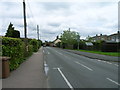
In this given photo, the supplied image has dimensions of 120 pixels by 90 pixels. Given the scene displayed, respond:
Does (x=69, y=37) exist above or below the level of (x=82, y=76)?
above

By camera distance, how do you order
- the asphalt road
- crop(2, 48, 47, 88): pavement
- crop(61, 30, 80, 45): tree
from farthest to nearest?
crop(61, 30, 80, 45): tree → the asphalt road → crop(2, 48, 47, 88): pavement

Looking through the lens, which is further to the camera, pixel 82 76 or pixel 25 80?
pixel 82 76

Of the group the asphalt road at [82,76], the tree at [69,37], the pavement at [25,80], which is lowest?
the asphalt road at [82,76]

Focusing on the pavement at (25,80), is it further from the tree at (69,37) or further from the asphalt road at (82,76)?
the tree at (69,37)

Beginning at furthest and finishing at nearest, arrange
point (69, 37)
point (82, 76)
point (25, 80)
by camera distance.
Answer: point (69, 37) → point (82, 76) → point (25, 80)

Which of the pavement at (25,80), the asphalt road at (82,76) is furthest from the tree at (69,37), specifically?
the pavement at (25,80)

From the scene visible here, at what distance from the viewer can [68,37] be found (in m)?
67.1

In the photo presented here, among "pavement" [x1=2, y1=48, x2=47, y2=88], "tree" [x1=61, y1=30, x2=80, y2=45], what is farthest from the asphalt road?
"tree" [x1=61, y1=30, x2=80, y2=45]

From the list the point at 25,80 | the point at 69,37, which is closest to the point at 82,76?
the point at 25,80

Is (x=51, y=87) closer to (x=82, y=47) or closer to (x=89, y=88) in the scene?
(x=89, y=88)

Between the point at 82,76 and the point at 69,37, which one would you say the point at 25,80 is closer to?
the point at 82,76

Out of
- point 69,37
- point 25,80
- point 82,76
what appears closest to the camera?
point 25,80

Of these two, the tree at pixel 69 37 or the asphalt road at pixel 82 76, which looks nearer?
the asphalt road at pixel 82 76

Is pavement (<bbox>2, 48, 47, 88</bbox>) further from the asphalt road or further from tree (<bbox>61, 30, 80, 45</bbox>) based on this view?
tree (<bbox>61, 30, 80, 45</bbox>)
